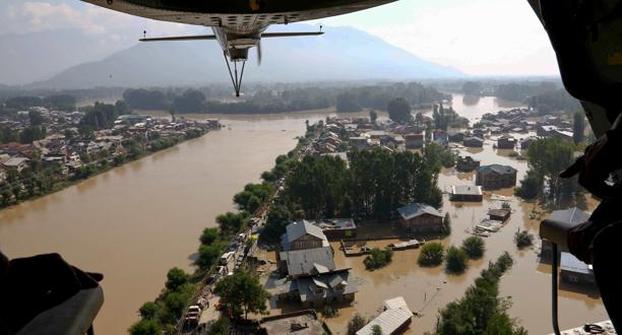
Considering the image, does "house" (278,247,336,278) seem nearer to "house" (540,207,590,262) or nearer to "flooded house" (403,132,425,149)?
"house" (540,207,590,262)

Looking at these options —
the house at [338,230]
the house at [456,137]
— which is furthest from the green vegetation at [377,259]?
the house at [456,137]

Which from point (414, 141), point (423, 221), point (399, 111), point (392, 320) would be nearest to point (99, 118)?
point (399, 111)

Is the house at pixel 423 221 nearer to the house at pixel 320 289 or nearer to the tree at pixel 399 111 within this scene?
the house at pixel 320 289

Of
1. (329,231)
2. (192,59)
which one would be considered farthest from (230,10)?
(192,59)

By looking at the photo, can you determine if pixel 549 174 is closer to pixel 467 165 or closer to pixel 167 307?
pixel 467 165

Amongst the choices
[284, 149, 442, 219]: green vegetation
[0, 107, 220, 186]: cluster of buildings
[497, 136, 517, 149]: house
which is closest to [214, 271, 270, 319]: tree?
[284, 149, 442, 219]: green vegetation

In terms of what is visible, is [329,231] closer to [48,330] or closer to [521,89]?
[48,330]
